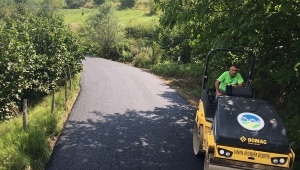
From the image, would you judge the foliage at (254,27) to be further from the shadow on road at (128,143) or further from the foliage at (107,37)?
the foliage at (107,37)

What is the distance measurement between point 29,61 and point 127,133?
5.10 meters

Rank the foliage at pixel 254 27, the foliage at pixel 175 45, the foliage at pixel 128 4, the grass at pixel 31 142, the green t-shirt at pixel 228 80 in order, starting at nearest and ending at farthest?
the grass at pixel 31 142
the foliage at pixel 254 27
the green t-shirt at pixel 228 80
the foliage at pixel 175 45
the foliage at pixel 128 4

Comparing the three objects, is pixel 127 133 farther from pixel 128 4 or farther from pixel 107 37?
pixel 128 4

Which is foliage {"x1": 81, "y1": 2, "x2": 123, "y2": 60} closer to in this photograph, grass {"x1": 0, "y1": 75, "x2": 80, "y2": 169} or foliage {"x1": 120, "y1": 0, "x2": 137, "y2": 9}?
grass {"x1": 0, "y1": 75, "x2": 80, "y2": 169}

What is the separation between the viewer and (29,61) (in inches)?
402

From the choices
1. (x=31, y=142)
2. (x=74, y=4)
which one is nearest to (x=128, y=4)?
(x=74, y=4)

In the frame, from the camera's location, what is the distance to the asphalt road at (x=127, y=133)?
6.17 metres

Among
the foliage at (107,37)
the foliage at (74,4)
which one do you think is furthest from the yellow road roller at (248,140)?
the foliage at (74,4)

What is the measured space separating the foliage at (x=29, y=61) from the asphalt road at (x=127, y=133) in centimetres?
173

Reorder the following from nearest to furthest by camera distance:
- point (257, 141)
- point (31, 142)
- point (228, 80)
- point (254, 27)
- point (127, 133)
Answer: point (257, 141), point (254, 27), point (31, 142), point (228, 80), point (127, 133)

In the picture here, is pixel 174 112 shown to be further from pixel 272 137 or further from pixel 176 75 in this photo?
pixel 176 75

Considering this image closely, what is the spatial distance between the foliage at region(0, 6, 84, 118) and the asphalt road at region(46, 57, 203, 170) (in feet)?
5.68

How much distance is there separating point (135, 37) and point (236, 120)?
35.2 meters

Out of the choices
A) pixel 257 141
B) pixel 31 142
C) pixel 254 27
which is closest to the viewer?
pixel 257 141
